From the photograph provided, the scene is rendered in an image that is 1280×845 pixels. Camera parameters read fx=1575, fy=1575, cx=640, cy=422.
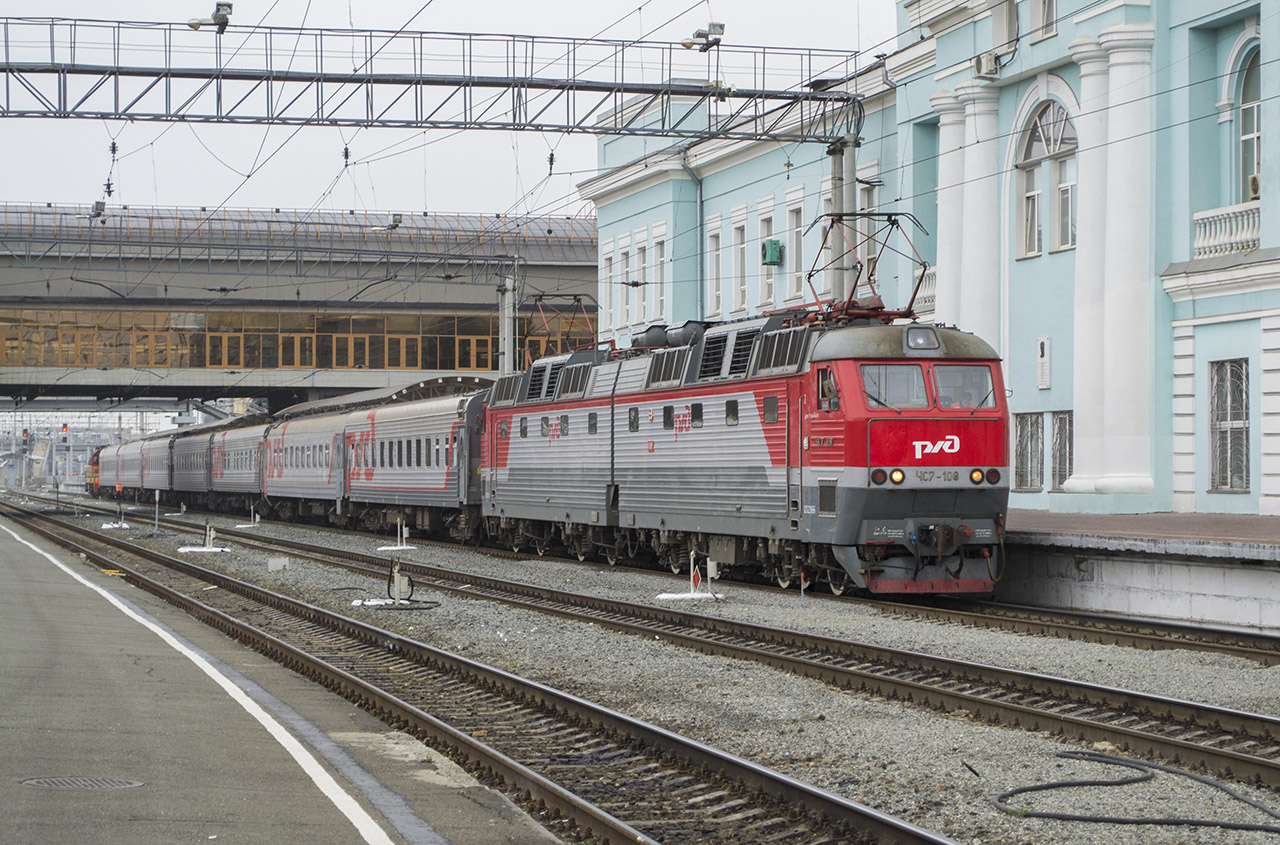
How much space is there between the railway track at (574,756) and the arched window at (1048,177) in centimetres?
1662

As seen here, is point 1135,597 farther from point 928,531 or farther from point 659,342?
point 659,342

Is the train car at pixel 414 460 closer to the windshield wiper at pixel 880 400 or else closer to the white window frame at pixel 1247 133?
the windshield wiper at pixel 880 400

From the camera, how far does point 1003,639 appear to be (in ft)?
53.6

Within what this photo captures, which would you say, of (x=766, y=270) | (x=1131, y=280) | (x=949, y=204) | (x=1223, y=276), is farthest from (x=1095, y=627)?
(x=766, y=270)

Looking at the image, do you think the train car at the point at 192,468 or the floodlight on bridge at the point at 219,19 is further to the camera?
the train car at the point at 192,468

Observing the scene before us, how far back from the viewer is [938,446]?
19.7 m

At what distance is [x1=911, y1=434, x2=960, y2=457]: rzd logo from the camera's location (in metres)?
19.6

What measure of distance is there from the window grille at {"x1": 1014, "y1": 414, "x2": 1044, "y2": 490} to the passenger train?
25.3ft

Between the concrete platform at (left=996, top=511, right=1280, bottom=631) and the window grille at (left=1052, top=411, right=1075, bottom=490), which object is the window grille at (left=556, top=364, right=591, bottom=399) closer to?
the concrete platform at (left=996, top=511, right=1280, bottom=631)

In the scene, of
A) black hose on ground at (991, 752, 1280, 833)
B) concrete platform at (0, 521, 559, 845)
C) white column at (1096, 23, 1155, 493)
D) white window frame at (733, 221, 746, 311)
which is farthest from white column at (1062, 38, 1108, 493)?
black hose on ground at (991, 752, 1280, 833)

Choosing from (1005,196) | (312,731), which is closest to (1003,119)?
(1005,196)

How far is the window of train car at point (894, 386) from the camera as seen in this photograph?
19547mm

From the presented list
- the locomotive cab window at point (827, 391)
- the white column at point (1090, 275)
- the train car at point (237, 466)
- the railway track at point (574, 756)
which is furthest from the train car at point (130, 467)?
the railway track at point (574, 756)

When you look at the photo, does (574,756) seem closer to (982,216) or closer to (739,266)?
(982,216)
